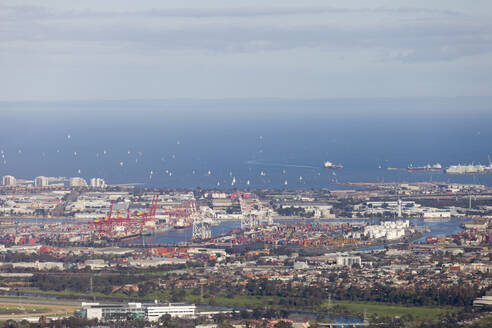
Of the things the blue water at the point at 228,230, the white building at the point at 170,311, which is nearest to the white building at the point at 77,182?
the blue water at the point at 228,230

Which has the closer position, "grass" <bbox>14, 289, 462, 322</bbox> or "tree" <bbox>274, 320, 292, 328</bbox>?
"tree" <bbox>274, 320, 292, 328</bbox>

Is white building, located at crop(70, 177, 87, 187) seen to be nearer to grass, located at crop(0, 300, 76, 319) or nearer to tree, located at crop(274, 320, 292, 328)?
grass, located at crop(0, 300, 76, 319)

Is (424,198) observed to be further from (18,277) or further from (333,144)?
(333,144)

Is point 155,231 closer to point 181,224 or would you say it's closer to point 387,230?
point 181,224

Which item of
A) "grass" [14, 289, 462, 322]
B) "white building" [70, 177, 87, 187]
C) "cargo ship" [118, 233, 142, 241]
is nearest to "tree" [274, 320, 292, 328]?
"grass" [14, 289, 462, 322]

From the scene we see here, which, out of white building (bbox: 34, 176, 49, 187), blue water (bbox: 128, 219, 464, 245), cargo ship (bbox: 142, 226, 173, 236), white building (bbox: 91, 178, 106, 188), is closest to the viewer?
blue water (bbox: 128, 219, 464, 245)

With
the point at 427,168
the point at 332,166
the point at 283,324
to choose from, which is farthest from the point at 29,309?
the point at 427,168

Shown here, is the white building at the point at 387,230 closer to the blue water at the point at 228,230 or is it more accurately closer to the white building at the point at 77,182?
the blue water at the point at 228,230

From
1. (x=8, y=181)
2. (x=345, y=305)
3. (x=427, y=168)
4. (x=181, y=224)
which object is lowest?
(x=345, y=305)

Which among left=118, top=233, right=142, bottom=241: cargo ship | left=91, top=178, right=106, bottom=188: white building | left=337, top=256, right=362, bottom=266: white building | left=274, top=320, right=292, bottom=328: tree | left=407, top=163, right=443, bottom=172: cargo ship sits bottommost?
left=274, top=320, right=292, bottom=328: tree

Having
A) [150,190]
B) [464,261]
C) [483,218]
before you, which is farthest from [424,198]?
[464,261]

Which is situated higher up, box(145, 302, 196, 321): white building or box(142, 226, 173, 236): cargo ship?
box(142, 226, 173, 236): cargo ship
